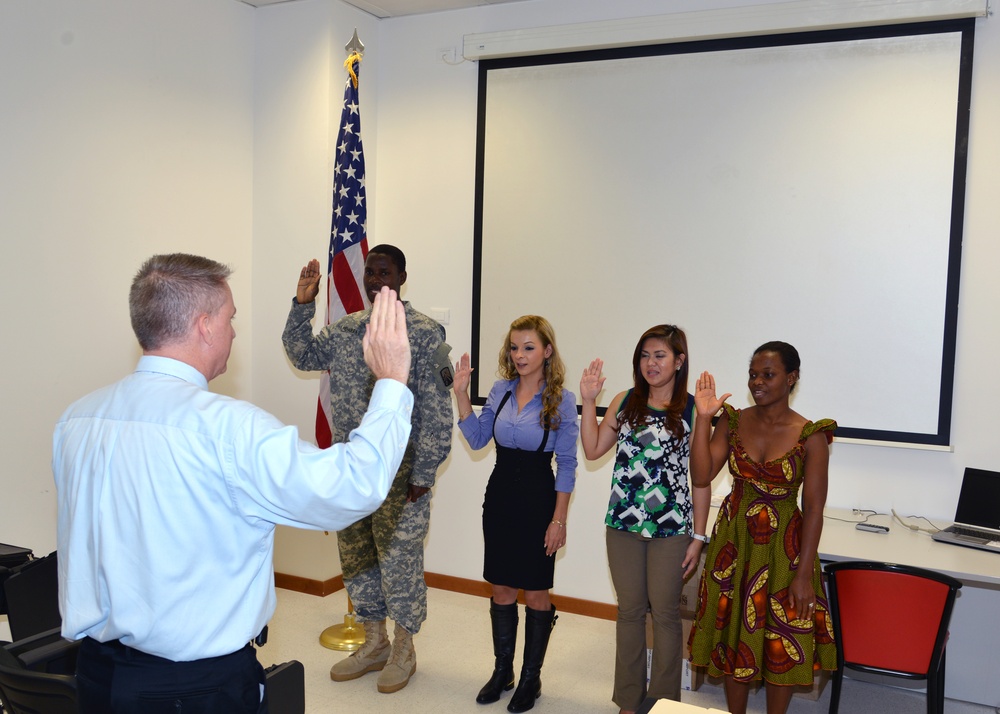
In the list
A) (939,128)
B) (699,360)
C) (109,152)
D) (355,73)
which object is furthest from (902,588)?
(109,152)

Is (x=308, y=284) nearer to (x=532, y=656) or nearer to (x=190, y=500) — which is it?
(x=532, y=656)

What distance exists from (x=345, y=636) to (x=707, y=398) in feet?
7.30

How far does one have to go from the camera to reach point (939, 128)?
3900 mm

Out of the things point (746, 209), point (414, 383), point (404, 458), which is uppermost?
point (746, 209)

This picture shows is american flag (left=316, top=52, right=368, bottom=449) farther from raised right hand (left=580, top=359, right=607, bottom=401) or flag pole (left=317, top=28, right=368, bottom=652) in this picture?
raised right hand (left=580, top=359, right=607, bottom=401)

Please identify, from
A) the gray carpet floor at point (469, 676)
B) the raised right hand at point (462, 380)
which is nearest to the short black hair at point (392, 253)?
the raised right hand at point (462, 380)

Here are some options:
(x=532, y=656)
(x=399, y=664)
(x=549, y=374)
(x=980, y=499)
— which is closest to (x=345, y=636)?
(x=399, y=664)

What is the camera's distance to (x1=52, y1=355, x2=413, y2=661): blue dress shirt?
152cm

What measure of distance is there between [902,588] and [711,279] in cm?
189

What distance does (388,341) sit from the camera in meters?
1.58

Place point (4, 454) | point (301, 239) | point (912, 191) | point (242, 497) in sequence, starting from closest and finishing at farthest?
point (242, 497) < point (4, 454) < point (912, 191) < point (301, 239)

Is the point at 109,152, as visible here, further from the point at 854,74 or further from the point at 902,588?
the point at 902,588

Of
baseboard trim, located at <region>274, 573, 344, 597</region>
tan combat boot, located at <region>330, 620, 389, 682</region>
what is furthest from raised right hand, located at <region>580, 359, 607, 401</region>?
baseboard trim, located at <region>274, 573, 344, 597</region>

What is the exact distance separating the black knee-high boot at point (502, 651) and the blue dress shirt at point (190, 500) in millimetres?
2114
